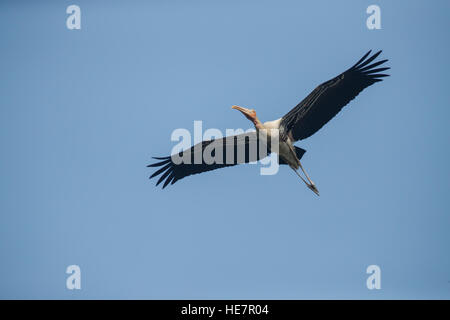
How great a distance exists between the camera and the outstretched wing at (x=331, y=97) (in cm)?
1115

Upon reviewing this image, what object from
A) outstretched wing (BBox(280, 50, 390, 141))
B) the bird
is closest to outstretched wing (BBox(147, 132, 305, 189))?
the bird

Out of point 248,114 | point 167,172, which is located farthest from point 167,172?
point 248,114

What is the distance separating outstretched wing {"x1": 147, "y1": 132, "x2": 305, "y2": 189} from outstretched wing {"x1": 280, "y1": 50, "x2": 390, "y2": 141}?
88cm

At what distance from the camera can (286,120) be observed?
11.6 metres

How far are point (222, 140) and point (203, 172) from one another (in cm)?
101

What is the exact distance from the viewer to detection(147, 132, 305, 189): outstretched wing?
40.2ft

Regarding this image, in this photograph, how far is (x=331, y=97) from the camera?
11352mm

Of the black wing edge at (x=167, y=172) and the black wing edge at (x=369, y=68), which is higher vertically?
the black wing edge at (x=369, y=68)

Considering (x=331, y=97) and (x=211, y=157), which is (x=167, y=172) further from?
(x=331, y=97)

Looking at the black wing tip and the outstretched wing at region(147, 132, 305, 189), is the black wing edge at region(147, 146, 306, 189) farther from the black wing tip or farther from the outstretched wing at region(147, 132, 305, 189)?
the black wing tip

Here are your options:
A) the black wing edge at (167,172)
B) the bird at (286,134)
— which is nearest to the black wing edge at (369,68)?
the bird at (286,134)

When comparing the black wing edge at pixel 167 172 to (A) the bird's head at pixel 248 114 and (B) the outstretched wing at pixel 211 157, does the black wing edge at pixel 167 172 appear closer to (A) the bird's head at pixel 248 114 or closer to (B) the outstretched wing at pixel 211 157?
(B) the outstretched wing at pixel 211 157
